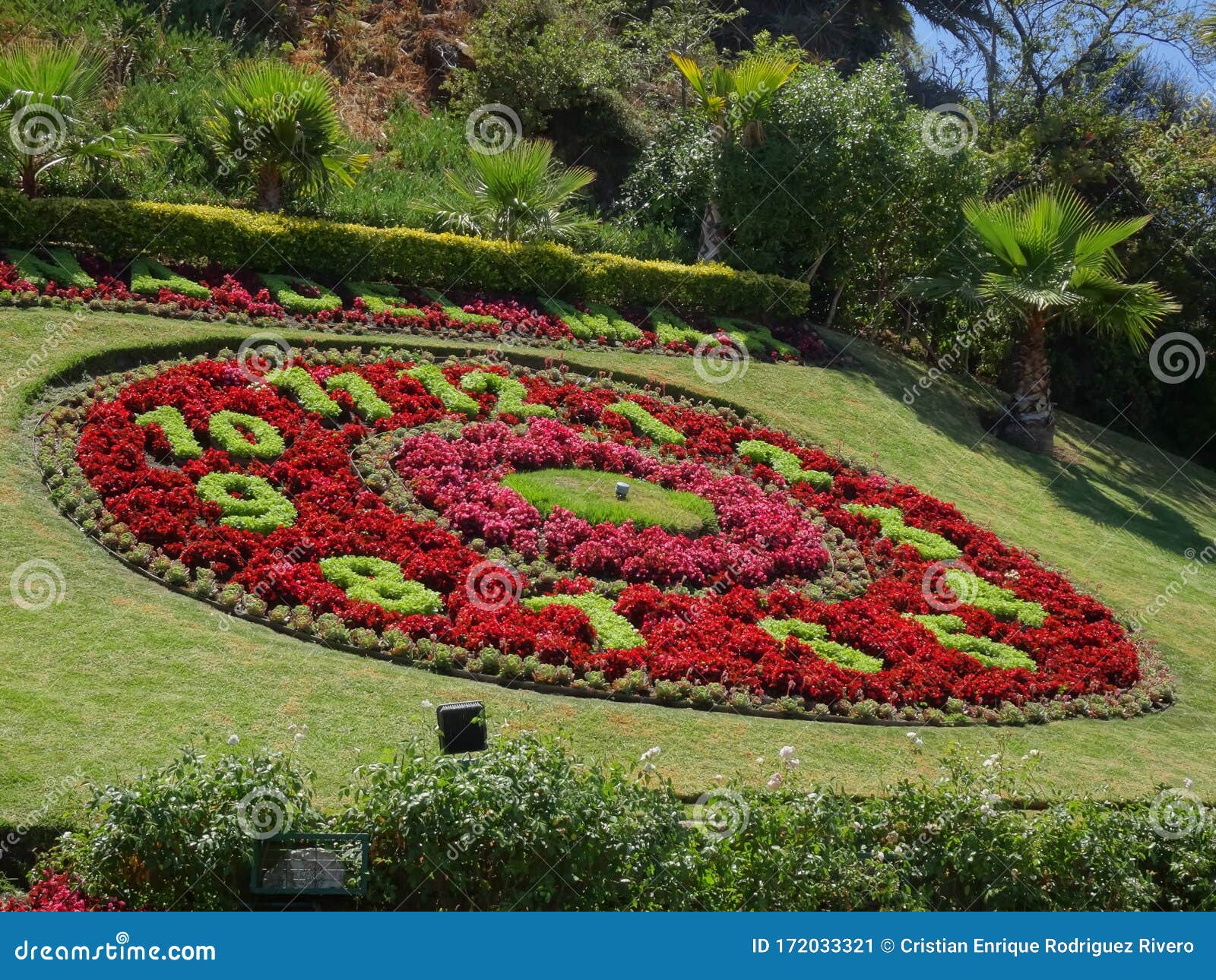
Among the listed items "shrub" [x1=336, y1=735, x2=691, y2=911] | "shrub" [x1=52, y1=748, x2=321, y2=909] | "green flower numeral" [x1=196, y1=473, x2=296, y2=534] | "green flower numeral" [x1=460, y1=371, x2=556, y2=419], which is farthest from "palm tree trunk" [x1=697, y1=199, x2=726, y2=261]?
"shrub" [x1=52, y1=748, x2=321, y2=909]

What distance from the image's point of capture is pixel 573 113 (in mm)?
25469

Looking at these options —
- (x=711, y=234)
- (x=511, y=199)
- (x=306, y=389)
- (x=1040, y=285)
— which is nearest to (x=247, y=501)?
(x=306, y=389)

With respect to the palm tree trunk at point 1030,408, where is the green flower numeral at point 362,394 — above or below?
below

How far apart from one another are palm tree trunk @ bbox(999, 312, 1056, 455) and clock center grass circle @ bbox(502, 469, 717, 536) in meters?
7.18

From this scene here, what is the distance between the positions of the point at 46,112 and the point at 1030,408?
1394 centimetres

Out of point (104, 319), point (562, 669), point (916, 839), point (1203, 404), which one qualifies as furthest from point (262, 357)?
point (1203, 404)

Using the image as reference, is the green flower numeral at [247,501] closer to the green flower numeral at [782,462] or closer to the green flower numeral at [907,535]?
the green flower numeral at [782,462]

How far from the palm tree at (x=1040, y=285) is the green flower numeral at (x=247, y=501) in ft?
35.7

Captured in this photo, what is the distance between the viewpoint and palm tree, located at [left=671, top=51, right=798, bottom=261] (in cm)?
2067

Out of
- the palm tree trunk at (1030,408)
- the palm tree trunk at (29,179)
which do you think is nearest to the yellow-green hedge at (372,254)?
the palm tree trunk at (29,179)

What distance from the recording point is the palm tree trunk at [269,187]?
17.6m

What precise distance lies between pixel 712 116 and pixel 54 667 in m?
15.8

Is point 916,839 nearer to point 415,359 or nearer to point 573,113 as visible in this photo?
point 415,359

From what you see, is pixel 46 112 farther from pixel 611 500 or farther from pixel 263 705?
pixel 263 705
